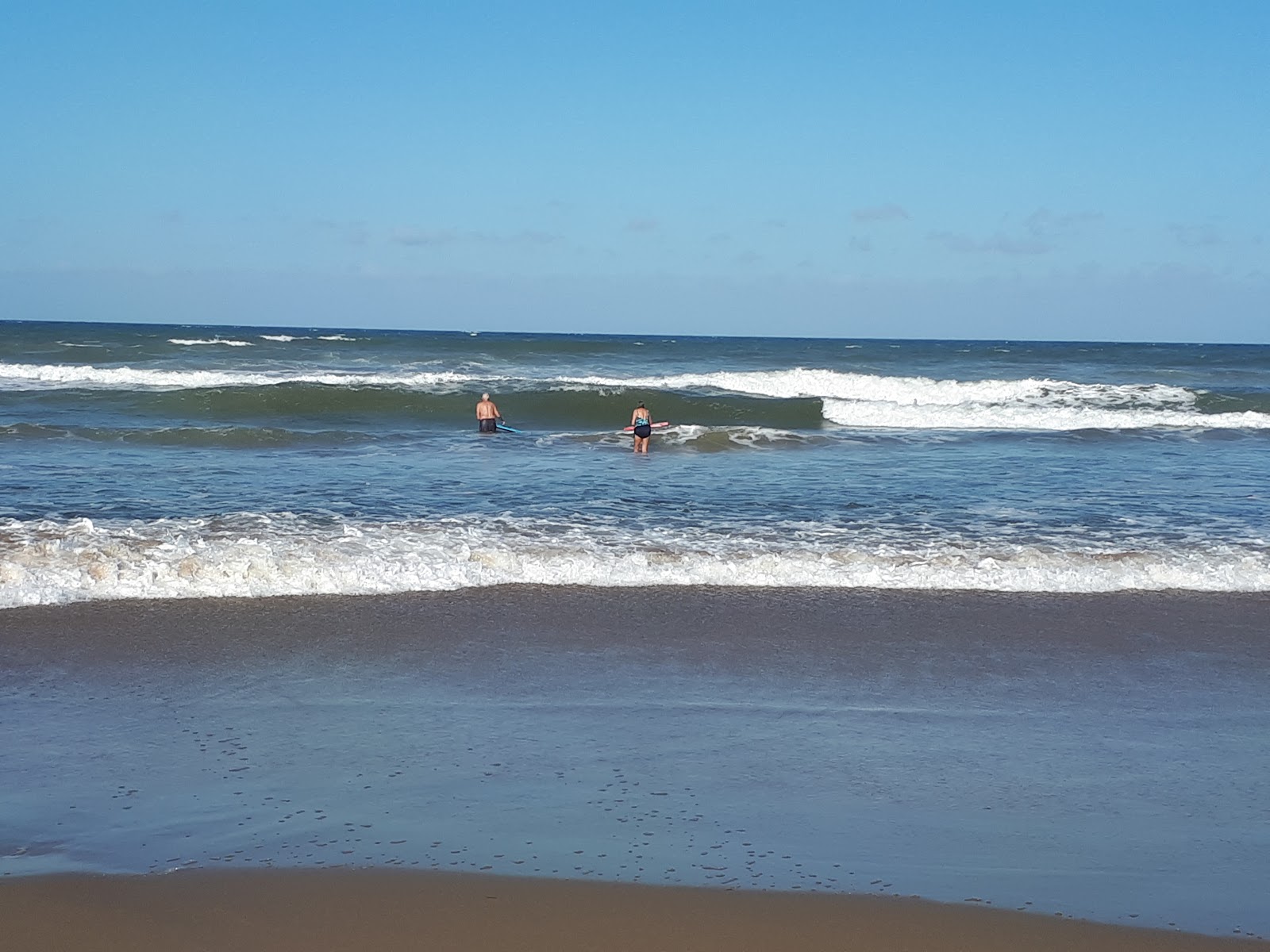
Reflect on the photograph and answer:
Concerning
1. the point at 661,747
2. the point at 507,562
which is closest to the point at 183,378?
the point at 507,562

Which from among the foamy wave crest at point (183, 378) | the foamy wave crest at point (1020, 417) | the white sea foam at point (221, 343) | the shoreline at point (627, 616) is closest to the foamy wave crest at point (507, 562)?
the shoreline at point (627, 616)

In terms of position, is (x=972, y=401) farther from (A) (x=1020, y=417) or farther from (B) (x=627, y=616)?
(B) (x=627, y=616)

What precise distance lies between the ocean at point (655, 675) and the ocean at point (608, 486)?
0.08m

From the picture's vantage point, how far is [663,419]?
27469mm

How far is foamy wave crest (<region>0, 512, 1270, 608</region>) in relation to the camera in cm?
883

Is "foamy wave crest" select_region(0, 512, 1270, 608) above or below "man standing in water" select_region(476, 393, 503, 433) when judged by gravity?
below

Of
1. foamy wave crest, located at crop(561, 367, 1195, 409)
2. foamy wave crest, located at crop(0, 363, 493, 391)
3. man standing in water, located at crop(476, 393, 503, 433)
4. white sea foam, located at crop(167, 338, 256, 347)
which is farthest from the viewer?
white sea foam, located at crop(167, 338, 256, 347)

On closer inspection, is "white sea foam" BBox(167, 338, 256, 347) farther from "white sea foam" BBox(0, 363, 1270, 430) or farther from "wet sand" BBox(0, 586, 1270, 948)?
"wet sand" BBox(0, 586, 1270, 948)

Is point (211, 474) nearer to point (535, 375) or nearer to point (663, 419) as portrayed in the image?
point (663, 419)

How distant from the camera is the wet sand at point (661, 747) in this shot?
14.6 ft

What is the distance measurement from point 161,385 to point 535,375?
1155cm

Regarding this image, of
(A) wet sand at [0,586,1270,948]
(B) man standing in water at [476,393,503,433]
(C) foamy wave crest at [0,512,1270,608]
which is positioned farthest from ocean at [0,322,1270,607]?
(A) wet sand at [0,586,1270,948]

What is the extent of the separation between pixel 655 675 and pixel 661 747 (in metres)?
1.20

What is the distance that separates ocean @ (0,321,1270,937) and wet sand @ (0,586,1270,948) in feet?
0.08
